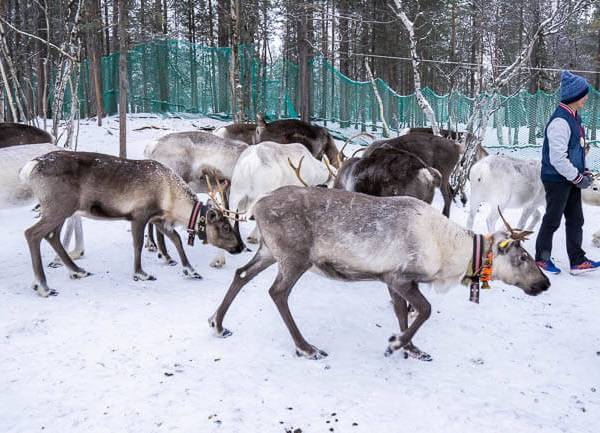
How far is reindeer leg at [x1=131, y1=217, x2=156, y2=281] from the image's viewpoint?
461cm

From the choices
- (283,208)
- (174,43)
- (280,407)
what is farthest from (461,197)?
(174,43)

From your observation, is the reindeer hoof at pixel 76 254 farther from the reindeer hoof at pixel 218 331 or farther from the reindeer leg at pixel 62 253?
the reindeer hoof at pixel 218 331

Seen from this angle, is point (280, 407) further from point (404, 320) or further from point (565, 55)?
point (565, 55)

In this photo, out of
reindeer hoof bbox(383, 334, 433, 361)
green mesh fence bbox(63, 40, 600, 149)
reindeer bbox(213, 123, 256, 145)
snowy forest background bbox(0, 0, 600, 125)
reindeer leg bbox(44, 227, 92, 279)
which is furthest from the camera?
green mesh fence bbox(63, 40, 600, 149)

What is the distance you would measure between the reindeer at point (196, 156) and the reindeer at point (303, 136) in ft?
7.61

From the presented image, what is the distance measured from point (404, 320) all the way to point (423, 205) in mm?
780

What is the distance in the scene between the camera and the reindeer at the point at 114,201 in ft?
14.1

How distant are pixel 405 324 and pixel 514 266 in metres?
0.82

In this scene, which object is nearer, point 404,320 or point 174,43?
point 404,320

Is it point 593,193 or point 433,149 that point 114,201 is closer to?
point 433,149

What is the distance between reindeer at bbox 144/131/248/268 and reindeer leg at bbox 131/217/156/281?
1.64 m

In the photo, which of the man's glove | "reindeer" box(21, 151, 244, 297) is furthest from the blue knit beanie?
"reindeer" box(21, 151, 244, 297)

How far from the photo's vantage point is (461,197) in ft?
28.6

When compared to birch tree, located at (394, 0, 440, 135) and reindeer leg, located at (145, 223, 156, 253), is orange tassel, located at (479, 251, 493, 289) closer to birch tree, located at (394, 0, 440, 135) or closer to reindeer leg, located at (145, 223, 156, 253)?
reindeer leg, located at (145, 223, 156, 253)
